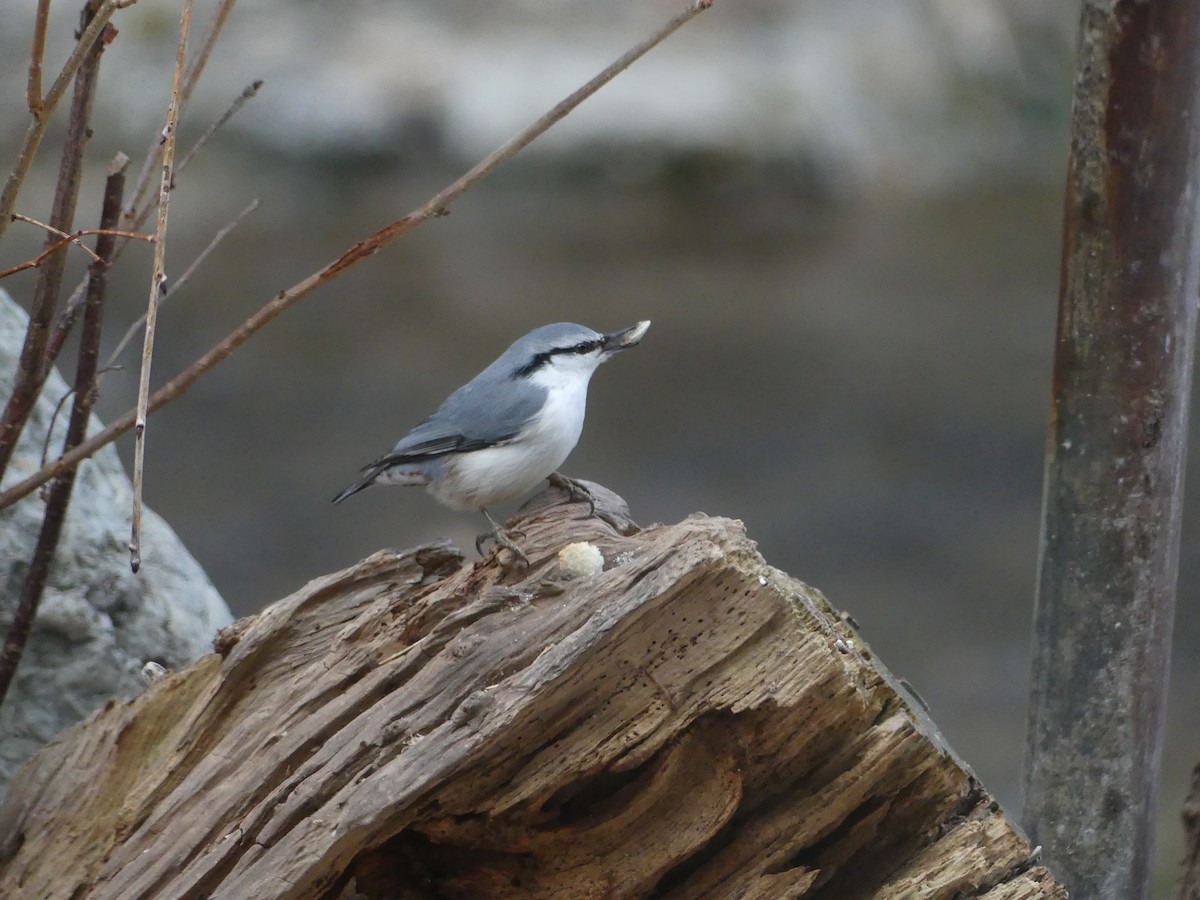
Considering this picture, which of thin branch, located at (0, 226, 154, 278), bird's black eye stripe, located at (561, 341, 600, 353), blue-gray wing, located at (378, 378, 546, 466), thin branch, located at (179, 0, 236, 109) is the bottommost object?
blue-gray wing, located at (378, 378, 546, 466)

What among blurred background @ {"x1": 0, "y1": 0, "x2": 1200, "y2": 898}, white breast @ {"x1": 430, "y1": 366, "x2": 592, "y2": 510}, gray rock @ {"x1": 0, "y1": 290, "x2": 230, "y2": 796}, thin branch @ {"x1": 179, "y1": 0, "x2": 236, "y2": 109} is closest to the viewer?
thin branch @ {"x1": 179, "y1": 0, "x2": 236, "y2": 109}

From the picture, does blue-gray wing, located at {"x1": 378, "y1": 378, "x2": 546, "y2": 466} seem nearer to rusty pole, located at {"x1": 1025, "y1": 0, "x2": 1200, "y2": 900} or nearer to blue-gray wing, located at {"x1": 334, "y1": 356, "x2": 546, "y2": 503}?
blue-gray wing, located at {"x1": 334, "y1": 356, "x2": 546, "y2": 503}

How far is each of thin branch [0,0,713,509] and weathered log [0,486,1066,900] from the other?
1.88 ft

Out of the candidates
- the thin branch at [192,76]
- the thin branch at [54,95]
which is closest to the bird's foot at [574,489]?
the thin branch at [192,76]

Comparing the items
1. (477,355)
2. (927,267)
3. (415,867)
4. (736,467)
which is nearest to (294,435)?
(477,355)

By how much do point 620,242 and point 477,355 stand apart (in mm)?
2391

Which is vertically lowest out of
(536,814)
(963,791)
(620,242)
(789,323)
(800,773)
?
(963,791)

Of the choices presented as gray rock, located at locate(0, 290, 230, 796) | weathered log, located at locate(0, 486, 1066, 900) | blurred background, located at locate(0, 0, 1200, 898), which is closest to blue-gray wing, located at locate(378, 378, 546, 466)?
gray rock, located at locate(0, 290, 230, 796)

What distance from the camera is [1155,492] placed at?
2.47 m

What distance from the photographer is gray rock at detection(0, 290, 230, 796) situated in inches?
121

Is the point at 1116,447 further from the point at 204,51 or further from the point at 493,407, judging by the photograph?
the point at 204,51

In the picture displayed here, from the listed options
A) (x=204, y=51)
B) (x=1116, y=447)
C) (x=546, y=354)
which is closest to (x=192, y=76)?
(x=204, y=51)

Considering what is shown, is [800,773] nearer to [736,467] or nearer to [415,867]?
[415,867]

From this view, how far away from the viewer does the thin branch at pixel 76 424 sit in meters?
2.48
